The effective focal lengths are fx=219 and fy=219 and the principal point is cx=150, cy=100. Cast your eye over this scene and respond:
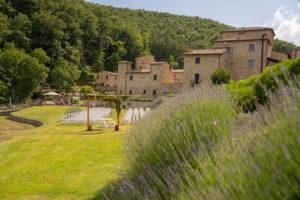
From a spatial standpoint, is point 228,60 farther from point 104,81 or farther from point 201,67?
point 104,81

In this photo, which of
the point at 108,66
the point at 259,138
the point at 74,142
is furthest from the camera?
the point at 108,66

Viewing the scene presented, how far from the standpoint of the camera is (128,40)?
72.6m

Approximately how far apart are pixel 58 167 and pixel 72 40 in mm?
61432

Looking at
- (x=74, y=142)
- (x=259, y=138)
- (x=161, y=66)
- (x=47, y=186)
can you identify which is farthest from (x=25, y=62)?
(x=259, y=138)

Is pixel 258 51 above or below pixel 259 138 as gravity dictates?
above

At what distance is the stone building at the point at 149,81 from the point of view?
38.3m

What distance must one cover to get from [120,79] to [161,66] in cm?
912

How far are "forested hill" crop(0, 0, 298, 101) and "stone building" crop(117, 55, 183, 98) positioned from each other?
12366 millimetres

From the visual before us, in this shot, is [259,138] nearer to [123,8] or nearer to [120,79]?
[120,79]

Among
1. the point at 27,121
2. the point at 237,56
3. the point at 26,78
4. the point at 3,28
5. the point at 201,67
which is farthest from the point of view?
the point at 3,28

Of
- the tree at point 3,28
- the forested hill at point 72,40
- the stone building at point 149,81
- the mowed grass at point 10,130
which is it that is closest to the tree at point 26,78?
the forested hill at point 72,40

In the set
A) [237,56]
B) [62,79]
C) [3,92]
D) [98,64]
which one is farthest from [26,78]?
[237,56]

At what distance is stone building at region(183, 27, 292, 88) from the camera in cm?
3069

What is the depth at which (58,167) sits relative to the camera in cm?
634
